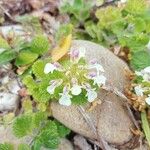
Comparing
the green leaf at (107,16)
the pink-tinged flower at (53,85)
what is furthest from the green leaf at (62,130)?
the green leaf at (107,16)

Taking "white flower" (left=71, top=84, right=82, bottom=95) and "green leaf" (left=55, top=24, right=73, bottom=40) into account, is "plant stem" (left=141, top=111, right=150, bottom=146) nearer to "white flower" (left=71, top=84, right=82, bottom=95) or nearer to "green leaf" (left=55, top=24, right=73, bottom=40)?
"white flower" (left=71, top=84, right=82, bottom=95)

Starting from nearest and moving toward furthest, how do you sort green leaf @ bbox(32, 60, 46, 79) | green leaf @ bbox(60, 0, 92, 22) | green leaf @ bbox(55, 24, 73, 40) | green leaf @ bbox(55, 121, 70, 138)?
green leaf @ bbox(32, 60, 46, 79), green leaf @ bbox(55, 121, 70, 138), green leaf @ bbox(55, 24, 73, 40), green leaf @ bbox(60, 0, 92, 22)

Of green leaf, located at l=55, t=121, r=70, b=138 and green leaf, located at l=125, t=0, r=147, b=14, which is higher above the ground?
green leaf, located at l=125, t=0, r=147, b=14

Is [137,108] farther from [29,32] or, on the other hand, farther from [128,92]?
[29,32]

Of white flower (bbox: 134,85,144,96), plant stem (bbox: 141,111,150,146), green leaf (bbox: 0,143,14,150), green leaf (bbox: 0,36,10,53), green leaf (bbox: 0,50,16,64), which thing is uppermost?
green leaf (bbox: 0,36,10,53)

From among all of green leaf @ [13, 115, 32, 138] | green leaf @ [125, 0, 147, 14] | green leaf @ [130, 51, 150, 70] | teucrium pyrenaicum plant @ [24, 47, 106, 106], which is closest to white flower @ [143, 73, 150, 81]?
green leaf @ [130, 51, 150, 70]

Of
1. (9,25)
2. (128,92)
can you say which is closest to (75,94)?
(128,92)

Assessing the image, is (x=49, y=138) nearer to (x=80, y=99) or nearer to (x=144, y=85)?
(x=80, y=99)

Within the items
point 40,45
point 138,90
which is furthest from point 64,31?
point 138,90
